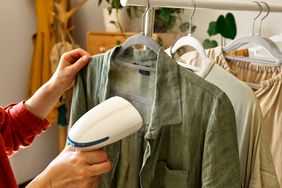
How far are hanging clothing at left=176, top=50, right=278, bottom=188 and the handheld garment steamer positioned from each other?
0.79 ft

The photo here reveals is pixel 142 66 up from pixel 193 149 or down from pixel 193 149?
up

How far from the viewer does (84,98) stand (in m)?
0.79

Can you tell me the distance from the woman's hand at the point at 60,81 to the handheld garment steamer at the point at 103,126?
235 mm

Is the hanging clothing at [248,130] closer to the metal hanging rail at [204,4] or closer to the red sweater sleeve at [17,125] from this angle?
the metal hanging rail at [204,4]

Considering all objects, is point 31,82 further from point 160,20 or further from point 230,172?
point 230,172

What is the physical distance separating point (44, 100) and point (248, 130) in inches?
21.0

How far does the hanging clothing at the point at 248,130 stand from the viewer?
0.68 m

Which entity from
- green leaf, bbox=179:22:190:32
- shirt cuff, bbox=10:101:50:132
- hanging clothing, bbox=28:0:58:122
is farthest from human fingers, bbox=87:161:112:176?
hanging clothing, bbox=28:0:58:122

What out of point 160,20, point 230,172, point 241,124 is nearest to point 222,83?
point 241,124

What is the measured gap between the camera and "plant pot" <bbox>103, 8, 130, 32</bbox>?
1854mm

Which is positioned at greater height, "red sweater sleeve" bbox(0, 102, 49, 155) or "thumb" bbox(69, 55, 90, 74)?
"thumb" bbox(69, 55, 90, 74)

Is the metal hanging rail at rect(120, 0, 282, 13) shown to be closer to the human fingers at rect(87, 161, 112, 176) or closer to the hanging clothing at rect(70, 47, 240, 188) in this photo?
the hanging clothing at rect(70, 47, 240, 188)

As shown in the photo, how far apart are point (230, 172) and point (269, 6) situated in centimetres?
44

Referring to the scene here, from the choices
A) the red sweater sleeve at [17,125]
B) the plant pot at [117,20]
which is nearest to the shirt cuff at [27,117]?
the red sweater sleeve at [17,125]
